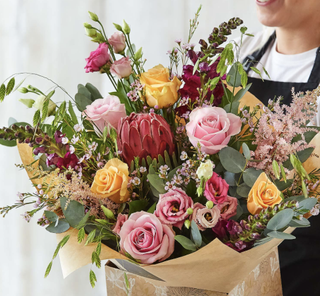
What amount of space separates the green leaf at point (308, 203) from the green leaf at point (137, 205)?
0.61 feet

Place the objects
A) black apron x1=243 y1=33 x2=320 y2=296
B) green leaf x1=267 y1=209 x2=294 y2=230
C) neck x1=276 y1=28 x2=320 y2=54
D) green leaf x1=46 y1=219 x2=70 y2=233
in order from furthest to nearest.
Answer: neck x1=276 y1=28 x2=320 y2=54
black apron x1=243 y1=33 x2=320 y2=296
green leaf x1=46 y1=219 x2=70 y2=233
green leaf x1=267 y1=209 x2=294 y2=230

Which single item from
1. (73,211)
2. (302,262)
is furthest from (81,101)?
(302,262)

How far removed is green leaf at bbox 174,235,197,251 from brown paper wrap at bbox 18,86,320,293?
0.03 feet

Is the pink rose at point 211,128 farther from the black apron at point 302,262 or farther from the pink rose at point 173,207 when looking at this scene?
the black apron at point 302,262

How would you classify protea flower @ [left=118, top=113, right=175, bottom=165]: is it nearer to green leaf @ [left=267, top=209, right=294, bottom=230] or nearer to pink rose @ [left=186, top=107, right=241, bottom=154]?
pink rose @ [left=186, top=107, right=241, bottom=154]

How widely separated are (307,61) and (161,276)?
0.80 metres

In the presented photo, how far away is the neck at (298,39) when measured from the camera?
3.21ft

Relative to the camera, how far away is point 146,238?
391 millimetres

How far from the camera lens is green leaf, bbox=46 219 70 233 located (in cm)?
45

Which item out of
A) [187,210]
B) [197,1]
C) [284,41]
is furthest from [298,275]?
[197,1]

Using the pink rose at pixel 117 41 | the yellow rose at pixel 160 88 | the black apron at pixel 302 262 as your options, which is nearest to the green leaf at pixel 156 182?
the yellow rose at pixel 160 88

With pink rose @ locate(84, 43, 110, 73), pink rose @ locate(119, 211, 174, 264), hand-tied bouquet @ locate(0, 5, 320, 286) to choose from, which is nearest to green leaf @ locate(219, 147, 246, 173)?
hand-tied bouquet @ locate(0, 5, 320, 286)

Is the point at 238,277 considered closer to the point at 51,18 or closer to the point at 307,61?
the point at 307,61

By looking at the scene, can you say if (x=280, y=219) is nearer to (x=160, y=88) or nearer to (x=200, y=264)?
(x=200, y=264)
